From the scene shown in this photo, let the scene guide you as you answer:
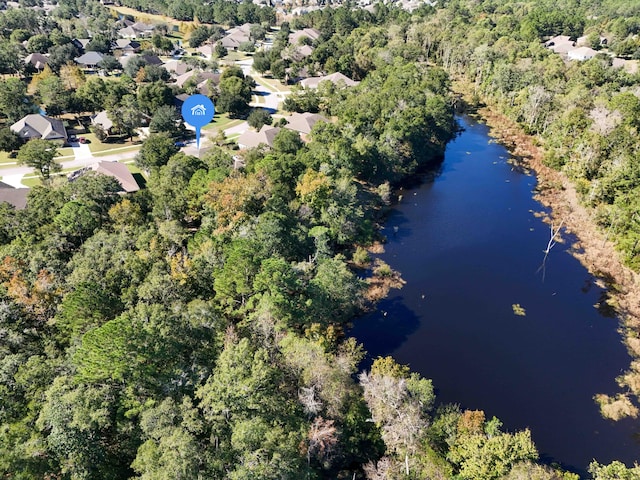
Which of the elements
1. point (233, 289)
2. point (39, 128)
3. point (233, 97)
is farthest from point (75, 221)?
point (233, 97)

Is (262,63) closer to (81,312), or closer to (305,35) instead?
(305,35)

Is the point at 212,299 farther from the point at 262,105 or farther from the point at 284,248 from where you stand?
the point at 262,105

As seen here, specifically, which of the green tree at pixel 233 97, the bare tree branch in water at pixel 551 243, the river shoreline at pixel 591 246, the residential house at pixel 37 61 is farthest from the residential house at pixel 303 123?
the residential house at pixel 37 61

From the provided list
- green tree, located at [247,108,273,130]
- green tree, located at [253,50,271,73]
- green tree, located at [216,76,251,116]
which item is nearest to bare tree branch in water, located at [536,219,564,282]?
green tree, located at [247,108,273,130]

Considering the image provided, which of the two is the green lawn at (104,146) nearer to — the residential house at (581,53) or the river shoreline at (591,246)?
the river shoreline at (591,246)

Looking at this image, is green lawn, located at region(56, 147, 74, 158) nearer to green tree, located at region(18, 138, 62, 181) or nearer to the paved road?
the paved road

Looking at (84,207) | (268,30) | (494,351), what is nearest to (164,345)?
(84,207)
